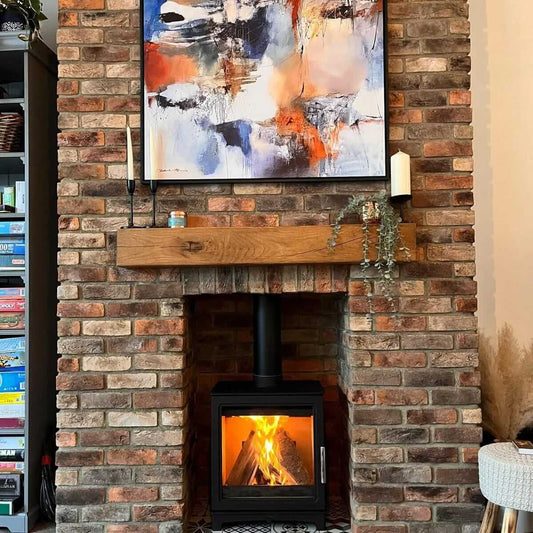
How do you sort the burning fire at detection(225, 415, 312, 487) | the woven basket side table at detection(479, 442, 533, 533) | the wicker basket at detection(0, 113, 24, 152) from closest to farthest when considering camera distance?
1. the woven basket side table at detection(479, 442, 533, 533)
2. the burning fire at detection(225, 415, 312, 487)
3. the wicker basket at detection(0, 113, 24, 152)

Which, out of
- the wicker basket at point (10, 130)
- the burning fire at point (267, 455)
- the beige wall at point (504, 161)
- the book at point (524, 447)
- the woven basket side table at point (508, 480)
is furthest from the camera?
the beige wall at point (504, 161)

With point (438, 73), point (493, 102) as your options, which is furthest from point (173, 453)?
point (493, 102)

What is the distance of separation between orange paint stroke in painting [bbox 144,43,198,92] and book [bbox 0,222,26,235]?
2.84ft

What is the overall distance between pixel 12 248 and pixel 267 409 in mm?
1362

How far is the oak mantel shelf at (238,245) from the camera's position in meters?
2.04

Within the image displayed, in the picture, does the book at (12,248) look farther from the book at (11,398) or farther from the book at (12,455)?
the book at (12,455)

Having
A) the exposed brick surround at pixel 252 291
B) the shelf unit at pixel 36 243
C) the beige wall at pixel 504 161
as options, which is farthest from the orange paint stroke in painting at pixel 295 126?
the shelf unit at pixel 36 243

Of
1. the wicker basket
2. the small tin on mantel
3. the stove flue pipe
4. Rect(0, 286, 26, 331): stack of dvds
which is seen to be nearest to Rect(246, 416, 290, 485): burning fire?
the stove flue pipe

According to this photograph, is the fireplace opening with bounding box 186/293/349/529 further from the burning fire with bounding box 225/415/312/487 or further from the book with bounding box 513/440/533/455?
the book with bounding box 513/440/533/455

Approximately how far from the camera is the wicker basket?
7.70ft

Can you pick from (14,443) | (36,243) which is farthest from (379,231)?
(14,443)

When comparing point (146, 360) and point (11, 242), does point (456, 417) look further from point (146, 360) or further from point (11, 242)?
point (11, 242)

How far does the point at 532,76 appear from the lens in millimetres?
2547

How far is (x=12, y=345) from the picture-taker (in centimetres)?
231
